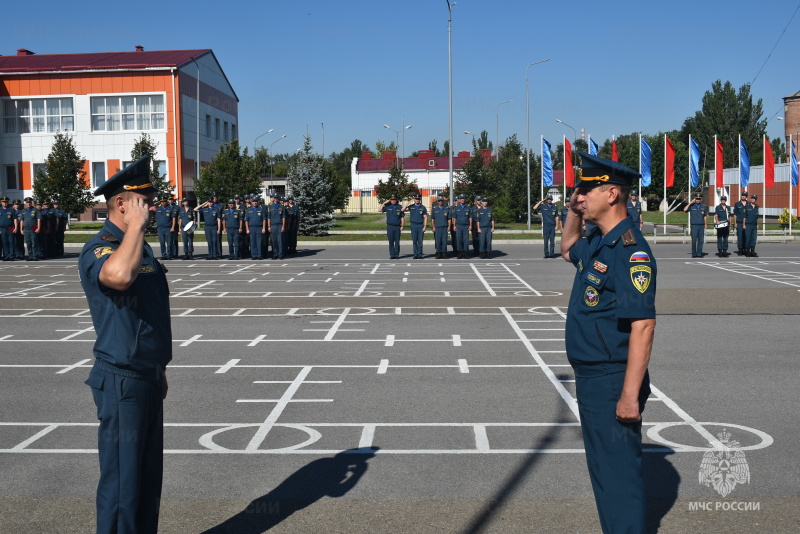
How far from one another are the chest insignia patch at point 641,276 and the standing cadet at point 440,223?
22.7 metres

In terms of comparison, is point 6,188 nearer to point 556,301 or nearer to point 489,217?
point 489,217

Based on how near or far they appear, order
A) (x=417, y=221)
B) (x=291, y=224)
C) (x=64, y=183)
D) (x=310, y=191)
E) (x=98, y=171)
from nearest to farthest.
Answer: (x=417, y=221) → (x=291, y=224) → (x=310, y=191) → (x=64, y=183) → (x=98, y=171)

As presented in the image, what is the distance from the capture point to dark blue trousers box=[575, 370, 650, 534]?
4301 mm

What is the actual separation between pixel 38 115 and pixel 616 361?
189 feet

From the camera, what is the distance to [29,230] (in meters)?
28.0

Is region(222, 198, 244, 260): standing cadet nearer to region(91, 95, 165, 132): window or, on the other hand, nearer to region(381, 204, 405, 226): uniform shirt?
region(381, 204, 405, 226): uniform shirt

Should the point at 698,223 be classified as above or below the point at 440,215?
below

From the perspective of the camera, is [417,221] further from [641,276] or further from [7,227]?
[641,276]

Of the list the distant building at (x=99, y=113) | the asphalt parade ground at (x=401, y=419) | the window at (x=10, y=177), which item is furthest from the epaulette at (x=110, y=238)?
the window at (x=10, y=177)

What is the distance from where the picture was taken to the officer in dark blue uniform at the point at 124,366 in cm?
434

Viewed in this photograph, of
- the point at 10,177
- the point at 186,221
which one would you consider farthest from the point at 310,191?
the point at 10,177

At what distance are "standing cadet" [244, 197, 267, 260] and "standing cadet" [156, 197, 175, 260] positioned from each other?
241cm

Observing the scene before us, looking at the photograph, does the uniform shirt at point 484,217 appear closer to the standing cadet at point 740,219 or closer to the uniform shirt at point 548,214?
the uniform shirt at point 548,214

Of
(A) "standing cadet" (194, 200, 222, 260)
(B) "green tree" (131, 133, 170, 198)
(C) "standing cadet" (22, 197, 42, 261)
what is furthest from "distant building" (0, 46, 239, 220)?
(A) "standing cadet" (194, 200, 222, 260)
